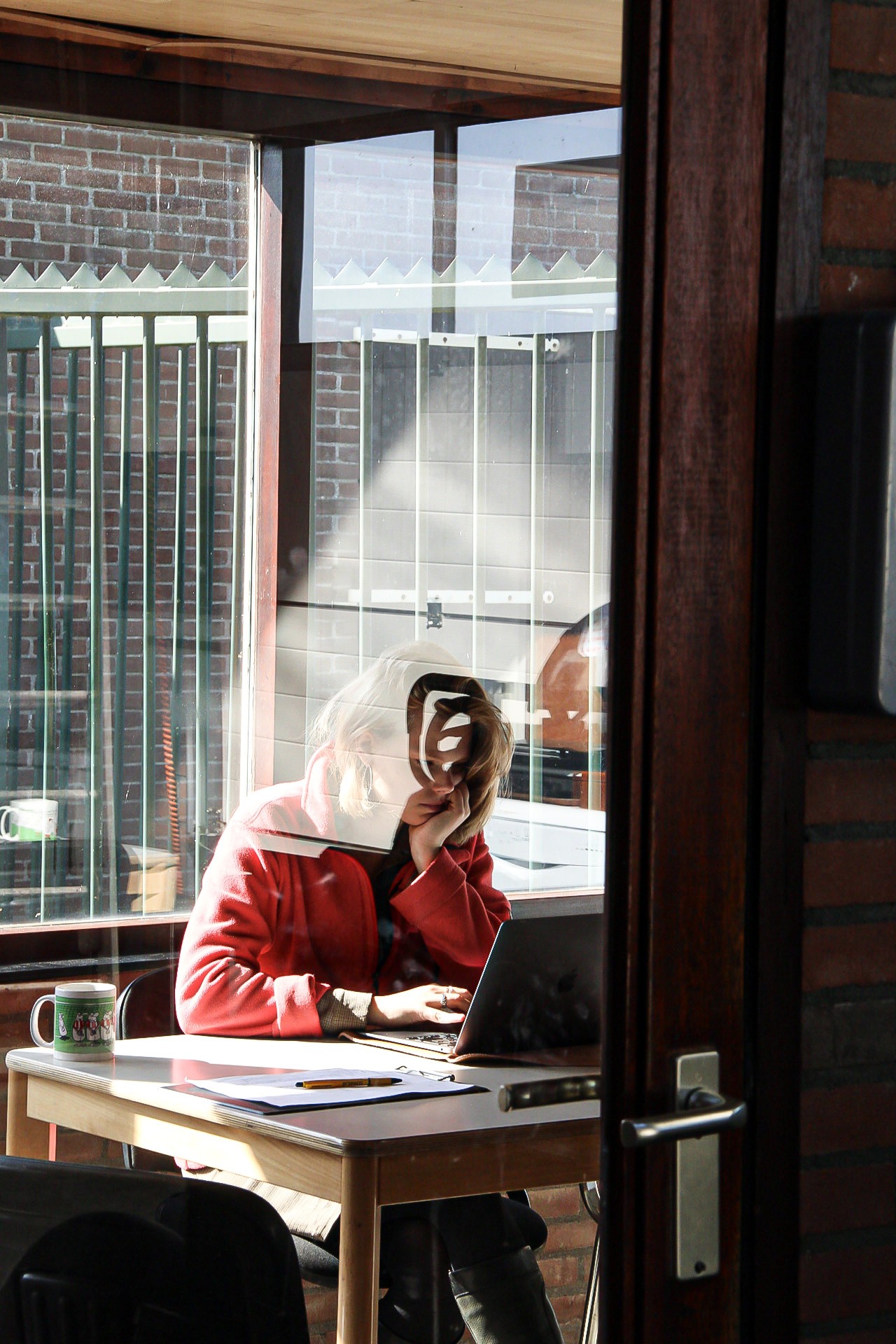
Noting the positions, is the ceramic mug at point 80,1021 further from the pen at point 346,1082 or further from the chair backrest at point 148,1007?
the pen at point 346,1082

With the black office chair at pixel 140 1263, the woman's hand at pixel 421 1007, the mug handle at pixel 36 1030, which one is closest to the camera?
the black office chair at pixel 140 1263

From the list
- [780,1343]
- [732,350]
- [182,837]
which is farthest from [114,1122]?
[732,350]

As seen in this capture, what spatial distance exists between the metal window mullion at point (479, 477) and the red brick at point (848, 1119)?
53cm

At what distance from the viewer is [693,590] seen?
1.04 m

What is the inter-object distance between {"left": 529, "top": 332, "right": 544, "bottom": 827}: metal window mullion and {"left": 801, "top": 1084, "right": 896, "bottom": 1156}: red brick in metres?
0.33

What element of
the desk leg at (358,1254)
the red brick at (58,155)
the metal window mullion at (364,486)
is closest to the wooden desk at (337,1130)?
the desk leg at (358,1254)

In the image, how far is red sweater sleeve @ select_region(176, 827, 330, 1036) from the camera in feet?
5.59

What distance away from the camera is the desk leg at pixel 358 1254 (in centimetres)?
139

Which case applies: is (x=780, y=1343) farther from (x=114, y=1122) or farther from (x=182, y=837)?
Answer: (x=182, y=837)

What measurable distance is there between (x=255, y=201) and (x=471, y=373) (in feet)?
1.85

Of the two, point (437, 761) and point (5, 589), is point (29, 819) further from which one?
point (437, 761)

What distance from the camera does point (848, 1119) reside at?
1.10 metres

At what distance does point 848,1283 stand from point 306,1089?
2.13ft

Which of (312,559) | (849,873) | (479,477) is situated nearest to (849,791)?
(849,873)
